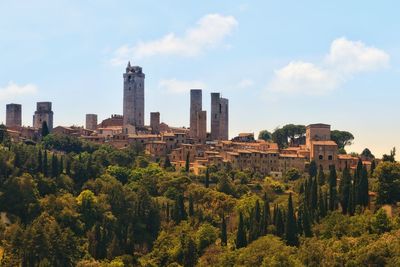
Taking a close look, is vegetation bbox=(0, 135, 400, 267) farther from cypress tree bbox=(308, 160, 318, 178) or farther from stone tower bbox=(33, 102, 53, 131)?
stone tower bbox=(33, 102, 53, 131)

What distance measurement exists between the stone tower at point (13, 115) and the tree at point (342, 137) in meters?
46.4

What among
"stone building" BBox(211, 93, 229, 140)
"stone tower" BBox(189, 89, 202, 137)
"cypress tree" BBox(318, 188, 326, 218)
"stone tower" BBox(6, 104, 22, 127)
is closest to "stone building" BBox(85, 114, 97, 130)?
"stone tower" BBox(6, 104, 22, 127)

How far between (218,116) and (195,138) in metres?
5.48

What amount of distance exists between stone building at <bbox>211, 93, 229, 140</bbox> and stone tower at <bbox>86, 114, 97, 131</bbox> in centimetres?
2080

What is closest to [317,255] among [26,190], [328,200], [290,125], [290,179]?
[328,200]

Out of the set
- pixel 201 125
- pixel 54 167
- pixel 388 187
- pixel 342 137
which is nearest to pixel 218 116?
pixel 201 125

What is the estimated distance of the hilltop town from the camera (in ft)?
294

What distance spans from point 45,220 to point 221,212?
17.4 meters

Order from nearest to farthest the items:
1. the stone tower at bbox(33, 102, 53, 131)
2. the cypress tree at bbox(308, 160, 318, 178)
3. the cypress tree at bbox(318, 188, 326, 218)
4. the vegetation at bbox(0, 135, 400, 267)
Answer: the vegetation at bbox(0, 135, 400, 267) → the cypress tree at bbox(318, 188, 326, 218) → the cypress tree at bbox(308, 160, 318, 178) → the stone tower at bbox(33, 102, 53, 131)

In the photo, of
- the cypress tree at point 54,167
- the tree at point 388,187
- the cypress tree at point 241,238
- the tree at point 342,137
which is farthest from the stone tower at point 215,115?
the cypress tree at point 241,238

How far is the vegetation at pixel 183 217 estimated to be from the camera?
55281mm

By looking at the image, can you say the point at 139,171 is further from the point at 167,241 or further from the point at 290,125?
the point at 290,125

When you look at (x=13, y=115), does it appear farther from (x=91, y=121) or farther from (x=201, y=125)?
(x=201, y=125)

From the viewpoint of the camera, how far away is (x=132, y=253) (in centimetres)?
6353
